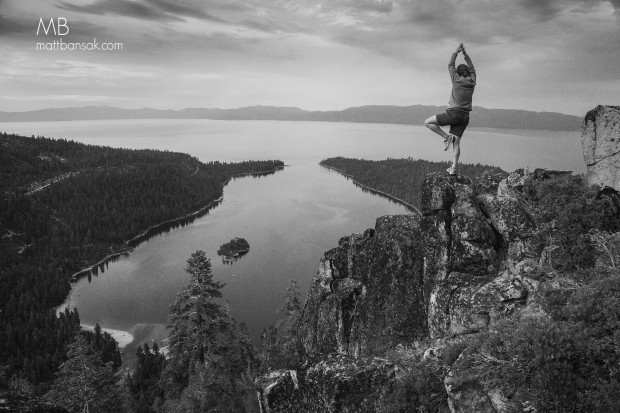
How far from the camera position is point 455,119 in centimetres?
1642

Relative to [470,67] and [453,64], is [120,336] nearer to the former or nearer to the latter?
[453,64]

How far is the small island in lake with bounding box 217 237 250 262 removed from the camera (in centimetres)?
11388

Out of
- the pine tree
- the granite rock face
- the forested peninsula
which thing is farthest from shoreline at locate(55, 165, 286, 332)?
the granite rock face

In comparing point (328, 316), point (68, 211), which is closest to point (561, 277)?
point (328, 316)

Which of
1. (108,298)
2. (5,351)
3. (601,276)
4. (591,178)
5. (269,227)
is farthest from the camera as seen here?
(269,227)

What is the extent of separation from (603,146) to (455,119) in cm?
591

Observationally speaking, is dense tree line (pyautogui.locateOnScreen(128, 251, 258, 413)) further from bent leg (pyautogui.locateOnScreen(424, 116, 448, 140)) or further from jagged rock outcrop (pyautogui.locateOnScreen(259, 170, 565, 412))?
bent leg (pyautogui.locateOnScreen(424, 116, 448, 140))

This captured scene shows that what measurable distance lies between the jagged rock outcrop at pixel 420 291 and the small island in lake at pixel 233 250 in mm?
92412

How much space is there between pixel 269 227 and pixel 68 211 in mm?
104031

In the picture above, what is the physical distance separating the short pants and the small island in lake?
101108mm

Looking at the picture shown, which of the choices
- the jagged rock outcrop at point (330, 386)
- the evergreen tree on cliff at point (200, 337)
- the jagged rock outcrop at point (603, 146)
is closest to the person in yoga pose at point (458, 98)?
the jagged rock outcrop at point (603, 146)

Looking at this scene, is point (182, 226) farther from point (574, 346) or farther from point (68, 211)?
point (574, 346)

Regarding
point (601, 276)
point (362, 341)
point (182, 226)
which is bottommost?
point (182, 226)

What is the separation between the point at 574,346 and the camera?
7.57 meters
